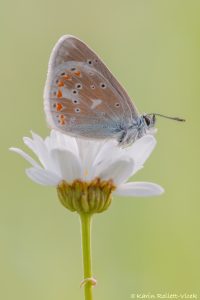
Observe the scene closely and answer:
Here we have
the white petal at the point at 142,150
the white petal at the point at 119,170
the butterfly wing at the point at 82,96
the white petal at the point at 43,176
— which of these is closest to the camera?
the white petal at the point at 43,176

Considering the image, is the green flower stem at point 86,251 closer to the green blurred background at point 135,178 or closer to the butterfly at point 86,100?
the butterfly at point 86,100

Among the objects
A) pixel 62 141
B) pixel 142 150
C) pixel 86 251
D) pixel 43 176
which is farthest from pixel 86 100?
pixel 86 251

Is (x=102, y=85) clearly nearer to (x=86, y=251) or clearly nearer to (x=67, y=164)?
(x=67, y=164)

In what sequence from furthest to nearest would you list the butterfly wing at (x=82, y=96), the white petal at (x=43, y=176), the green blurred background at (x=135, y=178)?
the green blurred background at (x=135, y=178) → the butterfly wing at (x=82, y=96) → the white petal at (x=43, y=176)

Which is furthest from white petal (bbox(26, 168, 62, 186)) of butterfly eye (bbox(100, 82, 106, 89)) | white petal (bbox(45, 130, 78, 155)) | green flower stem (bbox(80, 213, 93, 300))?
butterfly eye (bbox(100, 82, 106, 89))

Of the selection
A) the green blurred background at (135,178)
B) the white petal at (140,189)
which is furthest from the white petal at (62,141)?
the green blurred background at (135,178)

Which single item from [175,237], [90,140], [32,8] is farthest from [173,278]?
[32,8]
